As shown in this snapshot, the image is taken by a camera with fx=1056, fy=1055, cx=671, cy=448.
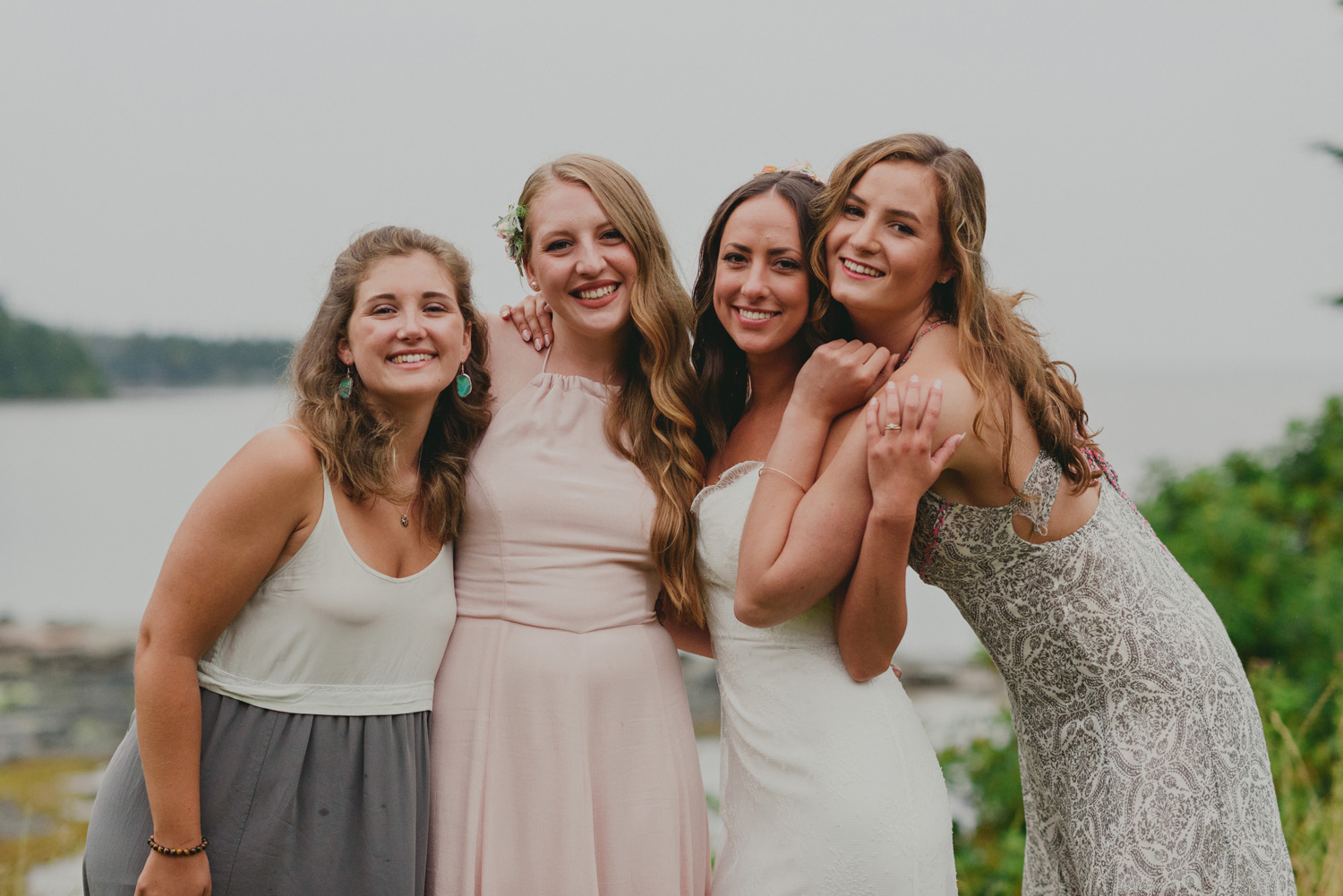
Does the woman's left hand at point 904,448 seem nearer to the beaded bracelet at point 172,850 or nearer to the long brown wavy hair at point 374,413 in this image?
the long brown wavy hair at point 374,413

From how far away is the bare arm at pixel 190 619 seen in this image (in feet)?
7.54

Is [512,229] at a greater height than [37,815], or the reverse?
[512,229]

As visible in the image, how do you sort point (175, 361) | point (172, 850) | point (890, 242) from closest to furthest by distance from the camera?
point (172, 850) → point (890, 242) → point (175, 361)

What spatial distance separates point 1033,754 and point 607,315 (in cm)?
164

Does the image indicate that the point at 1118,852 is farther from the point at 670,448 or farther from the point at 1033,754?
the point at 670,448

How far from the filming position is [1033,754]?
2.75 meters

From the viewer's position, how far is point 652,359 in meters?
3.08

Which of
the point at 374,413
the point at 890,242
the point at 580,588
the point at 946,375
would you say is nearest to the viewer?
the point at 946,375

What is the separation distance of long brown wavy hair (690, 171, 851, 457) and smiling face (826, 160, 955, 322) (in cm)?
23

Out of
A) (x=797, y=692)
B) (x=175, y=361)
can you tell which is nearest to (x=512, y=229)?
(x=797, y=692)

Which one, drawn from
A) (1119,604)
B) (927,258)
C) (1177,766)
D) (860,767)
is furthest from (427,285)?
(1177,766)

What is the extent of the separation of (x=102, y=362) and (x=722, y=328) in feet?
26.3

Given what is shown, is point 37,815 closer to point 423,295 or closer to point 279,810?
point 279,810

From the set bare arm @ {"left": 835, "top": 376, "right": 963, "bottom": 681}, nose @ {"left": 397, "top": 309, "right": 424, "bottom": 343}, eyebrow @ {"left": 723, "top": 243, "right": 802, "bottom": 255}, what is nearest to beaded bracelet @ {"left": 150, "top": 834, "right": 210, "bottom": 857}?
nose @ {"left": 397, "top": 309, "right": 424, "bottom": 343}
